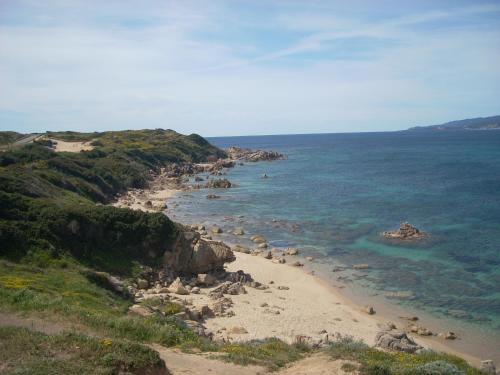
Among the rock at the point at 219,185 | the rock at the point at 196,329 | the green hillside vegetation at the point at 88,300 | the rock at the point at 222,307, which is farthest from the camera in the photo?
the rock at the point at 219,185

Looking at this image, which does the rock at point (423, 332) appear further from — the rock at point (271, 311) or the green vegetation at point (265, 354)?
the green vegetation at point (265, 354)

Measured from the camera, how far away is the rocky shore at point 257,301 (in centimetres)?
2567

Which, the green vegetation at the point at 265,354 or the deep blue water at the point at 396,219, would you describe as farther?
the deep blue water at the point at 396,219

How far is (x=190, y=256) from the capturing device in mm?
35062

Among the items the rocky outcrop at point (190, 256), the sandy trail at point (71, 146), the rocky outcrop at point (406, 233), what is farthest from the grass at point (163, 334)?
the sandy trail at point (71, 146)

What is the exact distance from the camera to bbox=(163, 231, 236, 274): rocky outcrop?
34750mm

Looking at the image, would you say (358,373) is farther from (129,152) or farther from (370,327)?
(129,152)

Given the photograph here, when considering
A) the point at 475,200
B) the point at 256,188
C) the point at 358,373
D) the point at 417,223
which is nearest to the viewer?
the point at 358,373

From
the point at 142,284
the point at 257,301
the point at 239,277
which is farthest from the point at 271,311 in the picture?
the point at 142,284

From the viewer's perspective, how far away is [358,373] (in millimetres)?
14461

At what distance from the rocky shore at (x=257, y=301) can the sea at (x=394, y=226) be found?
253 centimetres

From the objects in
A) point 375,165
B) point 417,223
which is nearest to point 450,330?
point 417,223

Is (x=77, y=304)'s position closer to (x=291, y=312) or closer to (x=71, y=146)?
(x=291, y=312)

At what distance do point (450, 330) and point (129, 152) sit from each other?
87.1 metres
